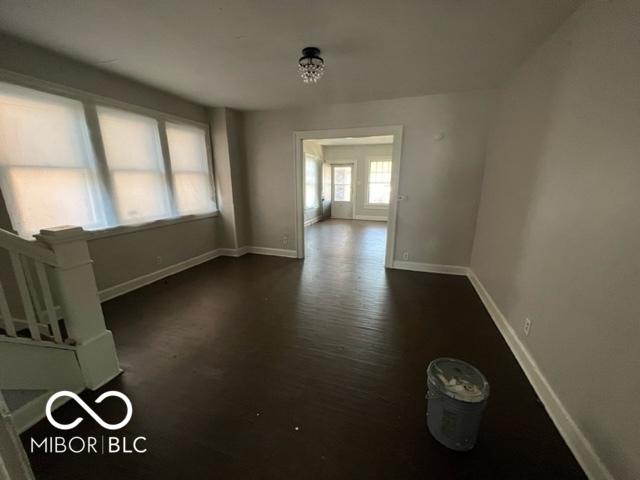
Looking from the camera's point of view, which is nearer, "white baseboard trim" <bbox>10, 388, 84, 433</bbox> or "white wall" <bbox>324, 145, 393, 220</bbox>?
"white baseboard trim" <bbox>10, 388, 84, 433</bbox>

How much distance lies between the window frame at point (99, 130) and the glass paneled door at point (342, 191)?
213 inches

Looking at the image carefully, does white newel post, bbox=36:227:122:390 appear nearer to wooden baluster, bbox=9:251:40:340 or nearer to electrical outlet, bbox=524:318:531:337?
wooden baluster, bbox=9:251:40:340

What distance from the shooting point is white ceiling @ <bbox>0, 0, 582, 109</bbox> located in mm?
1640

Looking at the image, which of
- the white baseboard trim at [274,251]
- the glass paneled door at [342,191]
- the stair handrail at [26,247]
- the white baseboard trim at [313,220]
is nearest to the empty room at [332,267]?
the stair handrail at [26,247]

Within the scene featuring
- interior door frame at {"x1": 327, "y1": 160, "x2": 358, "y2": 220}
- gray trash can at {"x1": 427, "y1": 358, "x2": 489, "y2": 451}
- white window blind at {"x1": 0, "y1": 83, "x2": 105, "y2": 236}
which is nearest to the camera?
gray trash can at {"x1": 427, "y1": 358, "x2": 489, "y2": 451}

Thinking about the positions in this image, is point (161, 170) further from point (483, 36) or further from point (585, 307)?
point (585, 307)

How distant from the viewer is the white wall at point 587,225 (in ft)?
3.62

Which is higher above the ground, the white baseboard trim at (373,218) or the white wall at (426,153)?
the white wall at (426,153)

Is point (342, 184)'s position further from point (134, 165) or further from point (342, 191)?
point (134, 165)

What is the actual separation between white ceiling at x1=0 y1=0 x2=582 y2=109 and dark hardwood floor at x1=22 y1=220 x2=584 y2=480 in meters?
2.43

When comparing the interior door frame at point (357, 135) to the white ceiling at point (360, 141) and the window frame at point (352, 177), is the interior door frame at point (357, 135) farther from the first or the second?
the window frame at point (352, 177)

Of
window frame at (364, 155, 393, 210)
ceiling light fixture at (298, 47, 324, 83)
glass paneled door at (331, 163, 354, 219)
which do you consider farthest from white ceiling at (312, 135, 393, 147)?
Result: ceiling light fixture at (298, 47, 324, 83)

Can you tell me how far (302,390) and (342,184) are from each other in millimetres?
→ 7663

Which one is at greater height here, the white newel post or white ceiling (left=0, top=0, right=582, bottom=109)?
white ceiling (left=0, top=0, right=582, bottom=109)
